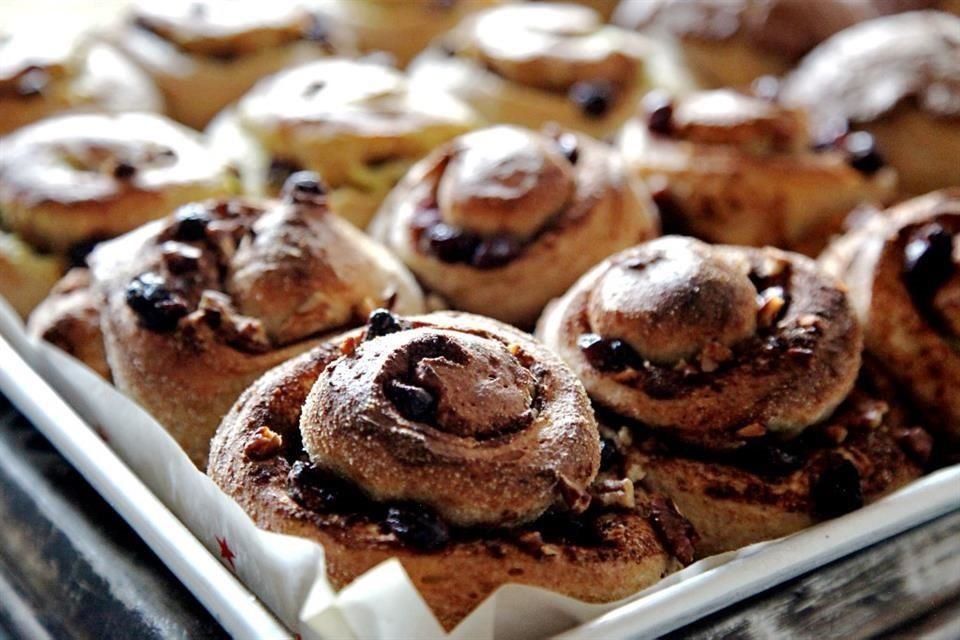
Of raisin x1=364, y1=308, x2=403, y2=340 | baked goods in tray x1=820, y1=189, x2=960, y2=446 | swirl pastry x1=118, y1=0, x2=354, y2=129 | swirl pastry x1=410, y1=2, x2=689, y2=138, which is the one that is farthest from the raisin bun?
raisin x1=364, y1=308, x2=403, y2=340

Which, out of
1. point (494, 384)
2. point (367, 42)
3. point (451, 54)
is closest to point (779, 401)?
point (494, 384)

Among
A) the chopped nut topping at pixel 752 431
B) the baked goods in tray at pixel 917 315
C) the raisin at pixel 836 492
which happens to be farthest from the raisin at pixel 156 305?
the baked goods in tray at pixel 917 315

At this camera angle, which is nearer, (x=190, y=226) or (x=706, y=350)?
(x=706, y=350)

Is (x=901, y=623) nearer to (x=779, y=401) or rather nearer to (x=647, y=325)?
(x=779, y=401)

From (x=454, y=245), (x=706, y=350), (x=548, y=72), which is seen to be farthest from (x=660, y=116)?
(x=706, y=350)

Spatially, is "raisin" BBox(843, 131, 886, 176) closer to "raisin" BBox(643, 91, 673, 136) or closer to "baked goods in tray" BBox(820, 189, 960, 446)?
"raisin" BBox(643, 91, 673, 136)

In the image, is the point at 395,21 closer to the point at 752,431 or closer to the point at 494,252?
the point at 494,252

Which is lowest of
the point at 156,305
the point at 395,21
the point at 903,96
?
the point at 395,21
